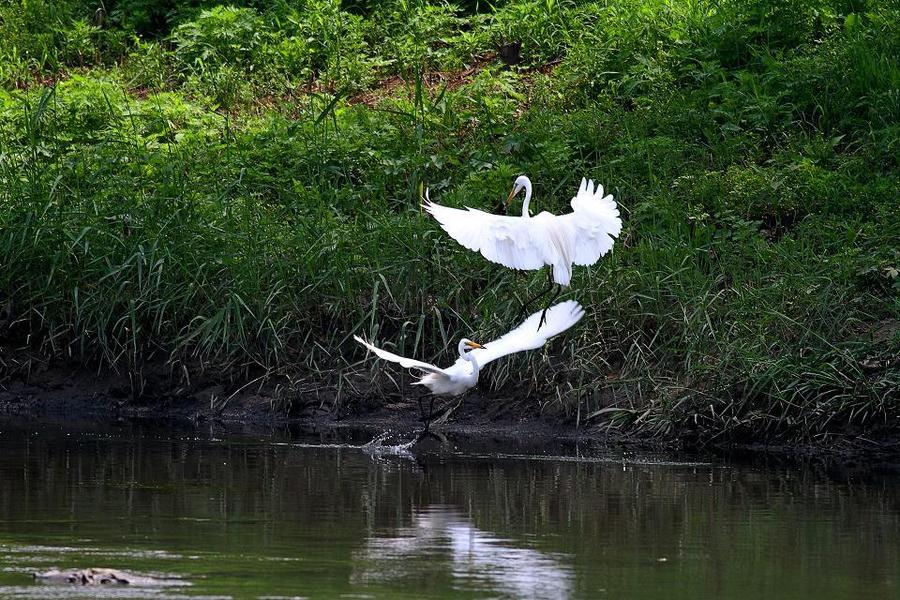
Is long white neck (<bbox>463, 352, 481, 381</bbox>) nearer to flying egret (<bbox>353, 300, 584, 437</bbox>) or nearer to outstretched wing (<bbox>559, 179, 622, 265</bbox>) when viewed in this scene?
flying egret (<bbox>353, 300, 584, 437</bbox>)

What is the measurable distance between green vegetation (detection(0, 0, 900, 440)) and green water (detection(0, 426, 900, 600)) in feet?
3.44

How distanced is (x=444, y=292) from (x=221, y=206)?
199cm

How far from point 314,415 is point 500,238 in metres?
2.20

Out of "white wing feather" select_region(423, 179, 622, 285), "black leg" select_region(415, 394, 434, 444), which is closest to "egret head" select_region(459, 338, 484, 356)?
"white wing feather" select_region(423, 179, 622, 285)

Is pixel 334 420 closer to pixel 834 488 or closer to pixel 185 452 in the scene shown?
pixel 185 452

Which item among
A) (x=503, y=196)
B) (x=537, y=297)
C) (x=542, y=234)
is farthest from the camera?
(x=503, y=196)

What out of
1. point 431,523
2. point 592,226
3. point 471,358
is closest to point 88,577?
point 431,523

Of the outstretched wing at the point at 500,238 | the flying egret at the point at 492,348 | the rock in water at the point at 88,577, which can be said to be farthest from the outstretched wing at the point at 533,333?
the rock in water at the point at 88,577

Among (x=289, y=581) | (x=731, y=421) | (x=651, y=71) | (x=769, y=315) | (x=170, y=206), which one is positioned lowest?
(x=289, y=581)

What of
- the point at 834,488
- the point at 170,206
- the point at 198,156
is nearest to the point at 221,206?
the point at 170,206

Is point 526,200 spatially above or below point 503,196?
below

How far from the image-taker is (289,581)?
201 inches

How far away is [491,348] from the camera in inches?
358

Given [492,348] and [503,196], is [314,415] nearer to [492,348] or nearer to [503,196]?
[492,348]
